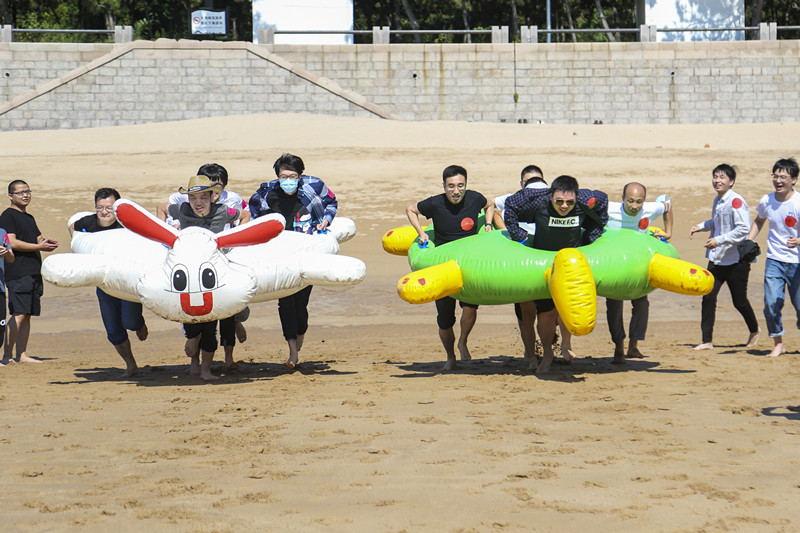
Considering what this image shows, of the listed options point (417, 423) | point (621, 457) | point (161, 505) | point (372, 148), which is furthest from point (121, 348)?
point (372, 148)

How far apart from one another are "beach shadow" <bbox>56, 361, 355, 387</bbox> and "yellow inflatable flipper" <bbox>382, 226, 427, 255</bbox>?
42.8 inches

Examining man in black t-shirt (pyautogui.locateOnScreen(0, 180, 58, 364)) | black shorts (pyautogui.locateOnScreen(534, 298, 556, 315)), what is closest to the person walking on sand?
black shorts (pyautogui.locateOnScreen(534, 298, 556, 315))

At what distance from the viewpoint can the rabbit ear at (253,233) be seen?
21.8ft

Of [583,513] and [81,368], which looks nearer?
[583,513]

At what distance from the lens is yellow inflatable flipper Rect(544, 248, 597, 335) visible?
6.55m

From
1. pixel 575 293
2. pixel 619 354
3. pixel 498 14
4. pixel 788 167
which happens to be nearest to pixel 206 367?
pixel 575 293

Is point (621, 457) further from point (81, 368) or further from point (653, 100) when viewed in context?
point (653, 100)

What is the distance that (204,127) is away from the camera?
25.1m

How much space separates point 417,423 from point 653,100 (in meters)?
26.8

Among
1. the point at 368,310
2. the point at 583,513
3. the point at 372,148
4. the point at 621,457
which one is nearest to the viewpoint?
the point at 583,513

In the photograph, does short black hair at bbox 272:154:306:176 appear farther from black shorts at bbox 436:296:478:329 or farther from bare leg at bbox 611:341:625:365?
bare leg at bbox 611:341:625:365

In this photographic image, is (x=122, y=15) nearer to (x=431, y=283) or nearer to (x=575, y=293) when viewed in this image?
(x=431, y=283)

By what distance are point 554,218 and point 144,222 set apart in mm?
2828

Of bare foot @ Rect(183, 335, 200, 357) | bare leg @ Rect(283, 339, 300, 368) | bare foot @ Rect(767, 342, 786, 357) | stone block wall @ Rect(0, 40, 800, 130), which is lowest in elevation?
bare foot @ Rect(767, 342, 786, 357)
